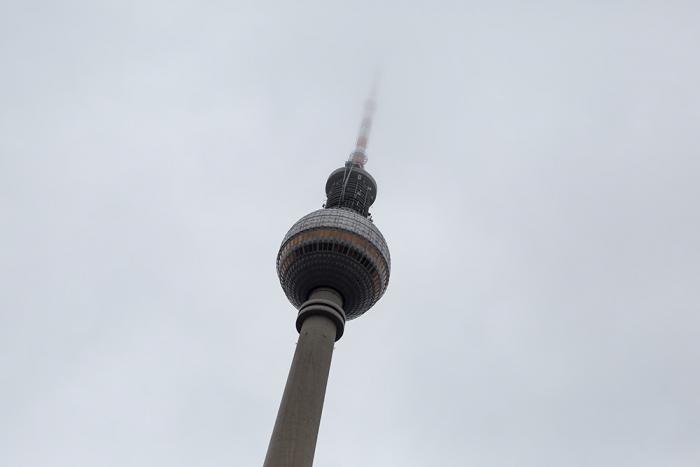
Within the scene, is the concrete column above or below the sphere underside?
below

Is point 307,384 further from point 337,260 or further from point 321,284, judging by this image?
point 337,260

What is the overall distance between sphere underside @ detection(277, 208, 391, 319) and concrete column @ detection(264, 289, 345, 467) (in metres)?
1.83

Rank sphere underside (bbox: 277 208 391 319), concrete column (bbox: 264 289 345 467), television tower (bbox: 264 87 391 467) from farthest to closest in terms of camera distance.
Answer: sphere underside (bbox: 277 208 391 319) → television tower (bbox: 264 87 391 467) → concrete column (bbox: 264 289 345 467)

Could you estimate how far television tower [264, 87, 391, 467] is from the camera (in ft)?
199

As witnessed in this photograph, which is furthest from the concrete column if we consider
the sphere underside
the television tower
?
the sphere underside

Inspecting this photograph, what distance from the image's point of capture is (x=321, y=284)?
7344cm

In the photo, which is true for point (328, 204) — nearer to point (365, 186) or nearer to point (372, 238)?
point (365, 186)

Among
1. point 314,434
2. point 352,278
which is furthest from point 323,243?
point 314,434

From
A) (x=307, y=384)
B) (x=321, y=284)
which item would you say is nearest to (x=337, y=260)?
(x=321, y=284)

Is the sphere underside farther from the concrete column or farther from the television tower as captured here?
the concrete column

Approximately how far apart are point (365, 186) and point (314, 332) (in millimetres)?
28032

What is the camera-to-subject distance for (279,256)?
257 feet

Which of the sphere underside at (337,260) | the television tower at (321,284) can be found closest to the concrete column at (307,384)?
the television tower at (321,284)

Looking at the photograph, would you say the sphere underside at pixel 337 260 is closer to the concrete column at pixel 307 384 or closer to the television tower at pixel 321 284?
the television tower at pixel 321 284
